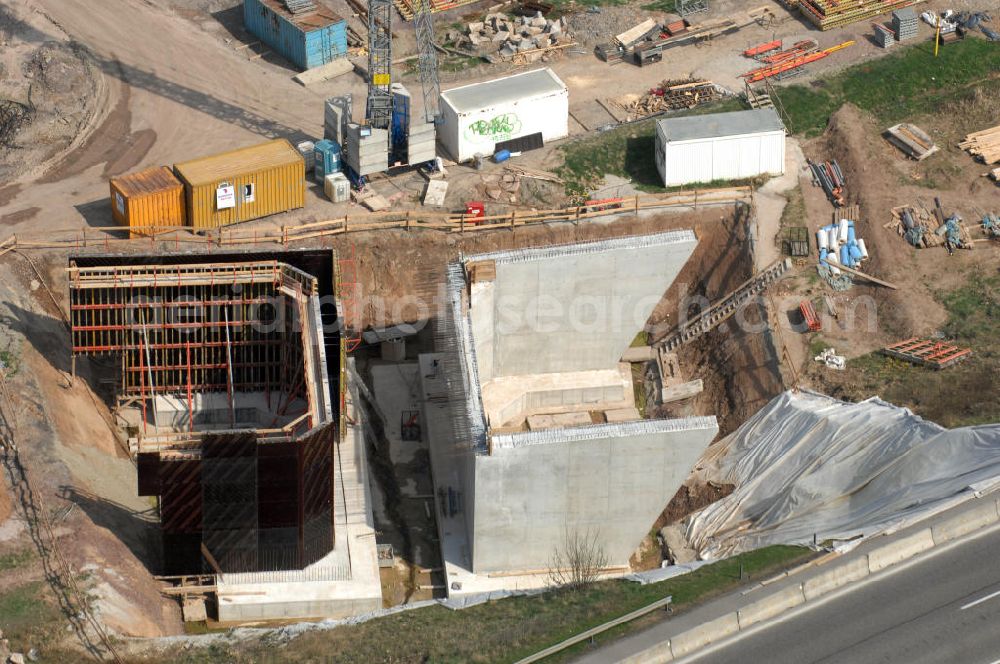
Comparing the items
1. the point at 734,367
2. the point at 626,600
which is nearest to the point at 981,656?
the point at 626,600

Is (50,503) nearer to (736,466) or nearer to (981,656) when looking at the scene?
(736,466)

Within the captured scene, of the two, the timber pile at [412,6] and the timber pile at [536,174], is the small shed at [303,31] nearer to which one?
the timber pile at [412,6]

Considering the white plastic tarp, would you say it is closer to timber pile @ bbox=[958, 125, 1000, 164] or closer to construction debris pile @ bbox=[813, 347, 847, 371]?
construction debris pile @ bbox=[813, 347, 847, 371]

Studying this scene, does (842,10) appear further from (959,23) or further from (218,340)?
(218,340)

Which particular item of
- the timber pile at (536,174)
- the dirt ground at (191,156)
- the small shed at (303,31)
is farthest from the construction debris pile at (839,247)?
the small shed at (303,31)

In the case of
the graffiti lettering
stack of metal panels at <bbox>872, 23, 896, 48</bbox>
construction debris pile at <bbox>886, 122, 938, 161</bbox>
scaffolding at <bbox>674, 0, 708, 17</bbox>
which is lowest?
construction debris pile at <bbox>886, 122, 938, 161</bbox>

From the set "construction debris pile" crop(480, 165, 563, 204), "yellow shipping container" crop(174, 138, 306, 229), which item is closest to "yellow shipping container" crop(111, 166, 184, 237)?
"yellow shipping container" crop(174, 138, 306, 229)

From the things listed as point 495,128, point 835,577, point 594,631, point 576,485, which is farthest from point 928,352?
point 495,128
